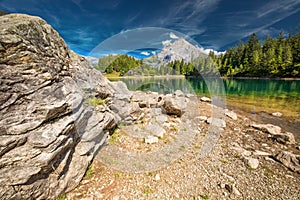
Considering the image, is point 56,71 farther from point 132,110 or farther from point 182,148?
Answer: point 182,148

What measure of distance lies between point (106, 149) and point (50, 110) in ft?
8.56

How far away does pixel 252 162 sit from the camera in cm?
470

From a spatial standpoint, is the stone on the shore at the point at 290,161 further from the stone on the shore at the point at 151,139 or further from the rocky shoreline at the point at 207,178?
the stone on the shore at the point at 151,139

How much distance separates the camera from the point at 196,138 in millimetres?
6656

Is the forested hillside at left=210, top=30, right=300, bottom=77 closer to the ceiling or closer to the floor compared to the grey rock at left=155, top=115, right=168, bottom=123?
closer to the ceiling

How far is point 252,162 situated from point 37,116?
651 centimetres

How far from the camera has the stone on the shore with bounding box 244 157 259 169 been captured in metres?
4.58

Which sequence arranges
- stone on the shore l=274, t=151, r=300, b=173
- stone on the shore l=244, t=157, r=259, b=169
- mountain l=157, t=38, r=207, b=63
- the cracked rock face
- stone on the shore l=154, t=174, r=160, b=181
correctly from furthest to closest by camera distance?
mountain l=157, t=38, r=207, b=63, stone on the shore l=244, t=157, r=259, b=169, stone on the shore l=274, t=151, r=300, b=173, stone on the shore l=154, t=174, r=160, b=181, the cracked rock face

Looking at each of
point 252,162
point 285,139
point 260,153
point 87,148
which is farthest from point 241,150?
point 87,148

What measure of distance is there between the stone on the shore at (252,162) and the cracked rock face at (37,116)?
17.5 ft

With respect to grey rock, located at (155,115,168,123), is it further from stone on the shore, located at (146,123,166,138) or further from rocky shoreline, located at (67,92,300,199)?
rocky shoreline, located at (67,92,300,199)

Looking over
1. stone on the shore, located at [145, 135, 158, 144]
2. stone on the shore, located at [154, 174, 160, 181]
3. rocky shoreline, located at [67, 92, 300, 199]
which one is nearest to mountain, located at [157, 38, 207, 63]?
stone on the shore, located at [145, 135, 158, 144]

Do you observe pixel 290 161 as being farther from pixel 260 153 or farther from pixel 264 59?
pixel 264 59

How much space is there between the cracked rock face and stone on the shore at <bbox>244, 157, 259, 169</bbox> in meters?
5.32
